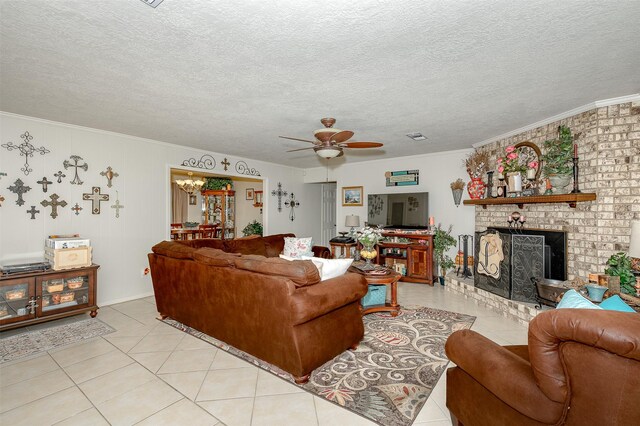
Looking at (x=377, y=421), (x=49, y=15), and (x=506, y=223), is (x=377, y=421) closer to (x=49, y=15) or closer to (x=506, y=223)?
(x=49, y=15)

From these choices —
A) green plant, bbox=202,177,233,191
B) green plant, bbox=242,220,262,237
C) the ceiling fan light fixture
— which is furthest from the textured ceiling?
green plant, bbox=202,177,233,191

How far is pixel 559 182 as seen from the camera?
3.46m

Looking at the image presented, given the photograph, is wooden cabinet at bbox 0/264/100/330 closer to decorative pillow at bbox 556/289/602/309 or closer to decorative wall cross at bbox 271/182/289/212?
decorative wall cross at bbox 271/182/289/212

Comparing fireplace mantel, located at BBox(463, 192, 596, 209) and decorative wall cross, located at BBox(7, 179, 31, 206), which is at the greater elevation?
decorative wall cross, located at BBox(7, 179, 31, 206)

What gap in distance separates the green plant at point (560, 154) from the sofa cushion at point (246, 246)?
4.44 meters

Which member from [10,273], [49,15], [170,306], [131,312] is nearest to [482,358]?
[49,15]

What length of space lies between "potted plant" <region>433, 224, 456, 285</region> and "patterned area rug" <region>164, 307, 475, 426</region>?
1869 millimetres

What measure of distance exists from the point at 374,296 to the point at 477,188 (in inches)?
102

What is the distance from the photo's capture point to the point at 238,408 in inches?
80.3

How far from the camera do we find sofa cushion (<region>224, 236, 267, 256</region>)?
4.92 meters

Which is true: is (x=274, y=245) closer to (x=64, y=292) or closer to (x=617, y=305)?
(x=64, y=292)

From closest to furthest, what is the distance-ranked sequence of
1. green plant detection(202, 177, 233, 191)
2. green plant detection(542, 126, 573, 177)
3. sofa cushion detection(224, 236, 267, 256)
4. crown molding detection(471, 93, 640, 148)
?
crown molding detection(471, 93, 640, 148) → green plant detection(542, 126, 573, 177) → sofa cushion detection(224, 236, 267, 256) → green plant detection(202, 177, 233, 191)

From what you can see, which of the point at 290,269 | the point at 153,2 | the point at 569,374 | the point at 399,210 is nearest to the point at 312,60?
the point at 153,2

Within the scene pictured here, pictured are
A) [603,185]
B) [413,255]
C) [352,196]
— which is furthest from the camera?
[352,196]
